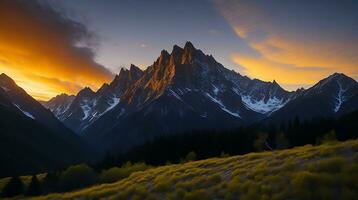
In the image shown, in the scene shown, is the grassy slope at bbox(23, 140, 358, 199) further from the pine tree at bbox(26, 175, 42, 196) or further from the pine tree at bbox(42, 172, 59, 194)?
the pine tree at bbox(42, 172, 59, 194)

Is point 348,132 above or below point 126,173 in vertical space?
above

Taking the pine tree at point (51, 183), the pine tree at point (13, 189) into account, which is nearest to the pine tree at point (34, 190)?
the pine tree at point (13, 189)

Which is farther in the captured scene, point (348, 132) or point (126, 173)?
point (348, 132)

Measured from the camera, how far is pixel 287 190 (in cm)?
2316

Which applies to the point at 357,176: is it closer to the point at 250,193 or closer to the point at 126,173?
the point at 250,193

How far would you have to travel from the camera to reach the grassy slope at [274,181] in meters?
22.1

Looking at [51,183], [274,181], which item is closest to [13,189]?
[51,183]

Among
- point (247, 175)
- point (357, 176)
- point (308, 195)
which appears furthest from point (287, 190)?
point (247, 175)

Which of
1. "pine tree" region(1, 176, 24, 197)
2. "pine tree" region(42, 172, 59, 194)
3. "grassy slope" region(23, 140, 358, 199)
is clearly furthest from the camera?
"pine tree" region(42, 172, 59, 194)

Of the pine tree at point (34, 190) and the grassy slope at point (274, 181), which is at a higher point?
the grassy slope at point (274, 181)

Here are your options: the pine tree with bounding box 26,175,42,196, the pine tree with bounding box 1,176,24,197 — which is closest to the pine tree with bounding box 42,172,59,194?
the pine tree with bounding box 1,176,24,197

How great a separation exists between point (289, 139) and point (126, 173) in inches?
2457

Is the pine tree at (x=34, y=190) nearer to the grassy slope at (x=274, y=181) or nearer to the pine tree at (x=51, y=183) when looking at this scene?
the pine tree at (x=51, y=183)

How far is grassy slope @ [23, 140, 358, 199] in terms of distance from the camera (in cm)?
2214
